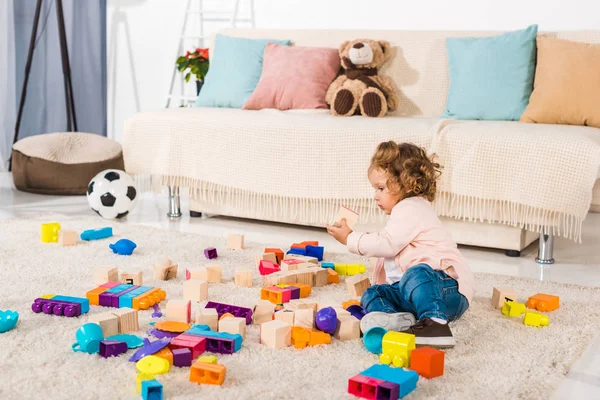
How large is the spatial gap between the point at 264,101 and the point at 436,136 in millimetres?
1032

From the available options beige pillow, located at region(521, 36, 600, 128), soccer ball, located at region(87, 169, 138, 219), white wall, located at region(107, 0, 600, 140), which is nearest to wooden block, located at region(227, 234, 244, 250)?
soccer ball, located at region(87, 169, 138, 219)

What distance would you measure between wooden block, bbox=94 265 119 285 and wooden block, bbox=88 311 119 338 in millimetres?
414

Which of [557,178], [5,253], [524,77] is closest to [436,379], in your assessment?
[557,178]

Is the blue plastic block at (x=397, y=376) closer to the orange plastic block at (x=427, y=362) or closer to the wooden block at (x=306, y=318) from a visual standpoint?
the orange plastic block at (x=427, y=362)

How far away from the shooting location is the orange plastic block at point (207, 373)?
1.45 meters

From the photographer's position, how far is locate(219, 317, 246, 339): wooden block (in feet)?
5.60

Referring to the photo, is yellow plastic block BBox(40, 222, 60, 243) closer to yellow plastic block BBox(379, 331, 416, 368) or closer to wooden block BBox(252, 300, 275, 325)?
wooden block BBox(252, 300, 275, 325)

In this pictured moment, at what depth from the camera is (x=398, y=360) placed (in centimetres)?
157

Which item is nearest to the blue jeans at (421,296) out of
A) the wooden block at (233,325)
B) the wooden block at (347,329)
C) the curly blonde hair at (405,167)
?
the wooden block at (347,329)

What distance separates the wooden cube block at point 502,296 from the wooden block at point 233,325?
72 cm

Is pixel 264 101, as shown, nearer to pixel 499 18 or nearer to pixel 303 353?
pixel 499 18

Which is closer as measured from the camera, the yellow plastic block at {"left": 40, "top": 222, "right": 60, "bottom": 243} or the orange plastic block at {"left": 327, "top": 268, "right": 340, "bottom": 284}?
the orange plastic block at {"left": 327, "top": 268, "right": 340, "bottom": 284}

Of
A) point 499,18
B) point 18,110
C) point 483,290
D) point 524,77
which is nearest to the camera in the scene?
point 483,290

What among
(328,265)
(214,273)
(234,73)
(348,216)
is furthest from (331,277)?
(234,73)
